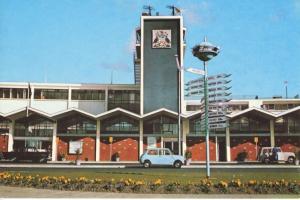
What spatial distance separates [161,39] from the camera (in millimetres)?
42312

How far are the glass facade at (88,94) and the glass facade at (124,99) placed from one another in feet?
3.24

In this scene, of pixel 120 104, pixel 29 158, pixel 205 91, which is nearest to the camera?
pixel 205 91

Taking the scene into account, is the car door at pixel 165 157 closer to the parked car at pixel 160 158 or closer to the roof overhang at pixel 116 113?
the parked car at pixel 160 158

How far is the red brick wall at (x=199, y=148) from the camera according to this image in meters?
40.0

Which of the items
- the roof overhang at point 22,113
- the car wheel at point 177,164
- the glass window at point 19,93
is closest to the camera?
the car wheel at point 177,164

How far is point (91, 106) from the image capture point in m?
45.4

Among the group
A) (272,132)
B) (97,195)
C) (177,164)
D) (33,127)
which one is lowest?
(97,195)

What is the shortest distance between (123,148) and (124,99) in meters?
7.27

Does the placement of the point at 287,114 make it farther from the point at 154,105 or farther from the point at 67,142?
the point at 67,142

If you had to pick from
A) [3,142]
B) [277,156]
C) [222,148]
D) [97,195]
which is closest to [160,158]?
[277,156]

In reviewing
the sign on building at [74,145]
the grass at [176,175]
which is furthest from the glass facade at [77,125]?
the grass at [176,175]

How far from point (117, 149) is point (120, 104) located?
261 inches

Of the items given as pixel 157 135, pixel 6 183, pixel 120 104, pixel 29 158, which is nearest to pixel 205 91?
pixel 6 183

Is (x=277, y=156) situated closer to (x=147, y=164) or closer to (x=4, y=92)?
(x=147, y=164)
